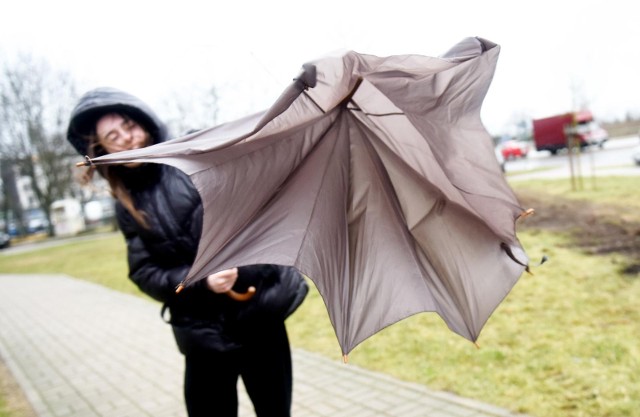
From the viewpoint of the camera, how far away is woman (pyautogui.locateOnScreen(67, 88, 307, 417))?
232cm

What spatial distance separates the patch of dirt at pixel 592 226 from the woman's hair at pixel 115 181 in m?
5.62

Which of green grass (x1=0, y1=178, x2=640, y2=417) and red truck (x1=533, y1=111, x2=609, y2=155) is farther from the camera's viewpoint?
red truck (x1=533, y1=111, x2=609, y2=155)

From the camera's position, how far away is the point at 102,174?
7.78 ft

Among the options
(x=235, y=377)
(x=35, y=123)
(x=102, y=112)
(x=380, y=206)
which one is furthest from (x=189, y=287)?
(x=35, y=123)

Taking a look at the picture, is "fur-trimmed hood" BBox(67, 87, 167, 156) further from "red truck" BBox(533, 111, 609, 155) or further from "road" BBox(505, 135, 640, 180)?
"road" BBox(505, 135, 640, 180)

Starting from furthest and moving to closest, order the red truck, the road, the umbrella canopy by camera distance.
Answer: the road → the red truck → the umbrella canopy

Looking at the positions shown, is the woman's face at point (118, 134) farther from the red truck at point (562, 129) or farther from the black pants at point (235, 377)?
the red truck at point (562, 129)

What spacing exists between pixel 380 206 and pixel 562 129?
15426mm

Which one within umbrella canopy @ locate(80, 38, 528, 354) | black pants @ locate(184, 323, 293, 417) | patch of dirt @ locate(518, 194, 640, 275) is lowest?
patch of dirt @ locate(518, 194, 640, 275)

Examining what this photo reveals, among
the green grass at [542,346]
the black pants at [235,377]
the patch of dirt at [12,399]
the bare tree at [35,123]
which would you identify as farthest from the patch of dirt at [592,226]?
the bare tree at [35,123]

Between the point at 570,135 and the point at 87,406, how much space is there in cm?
1319

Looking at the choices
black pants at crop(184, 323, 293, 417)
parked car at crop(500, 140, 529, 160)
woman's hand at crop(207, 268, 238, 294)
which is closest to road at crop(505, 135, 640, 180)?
parked car at crop(500, 140, 529, 160)

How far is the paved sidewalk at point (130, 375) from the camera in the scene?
4.14 meters

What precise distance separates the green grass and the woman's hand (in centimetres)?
239
